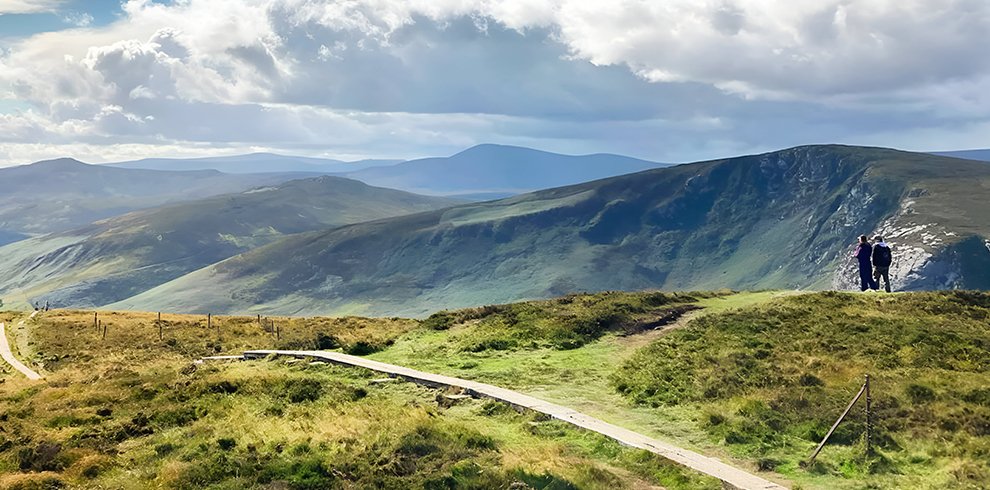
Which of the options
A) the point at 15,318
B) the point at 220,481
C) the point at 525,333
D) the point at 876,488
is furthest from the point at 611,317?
the point at 15,318

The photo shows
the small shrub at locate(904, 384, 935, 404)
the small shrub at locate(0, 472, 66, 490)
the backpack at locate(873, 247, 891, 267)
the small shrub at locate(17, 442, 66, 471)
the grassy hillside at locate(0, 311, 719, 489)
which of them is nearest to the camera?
the small shrub at locate(0, 472, 66, 490)

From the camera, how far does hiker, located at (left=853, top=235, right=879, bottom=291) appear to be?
46.5m

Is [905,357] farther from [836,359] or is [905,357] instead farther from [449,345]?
[449,345]

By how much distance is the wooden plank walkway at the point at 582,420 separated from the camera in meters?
20.5

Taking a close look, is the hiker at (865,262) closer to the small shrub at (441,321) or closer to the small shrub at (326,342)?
the small shrub at (441,321)

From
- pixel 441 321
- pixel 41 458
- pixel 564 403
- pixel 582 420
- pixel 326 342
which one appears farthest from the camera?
pixel 441 321

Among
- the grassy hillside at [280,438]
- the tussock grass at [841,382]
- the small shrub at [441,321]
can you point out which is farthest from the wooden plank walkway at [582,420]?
the small shrub at [441,321]

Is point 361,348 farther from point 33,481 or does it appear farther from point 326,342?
point 33,481

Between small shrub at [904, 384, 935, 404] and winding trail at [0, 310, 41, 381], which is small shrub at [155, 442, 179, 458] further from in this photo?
small shrub at [904, 384, 935, 404]

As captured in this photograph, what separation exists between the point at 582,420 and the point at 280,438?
10617mm

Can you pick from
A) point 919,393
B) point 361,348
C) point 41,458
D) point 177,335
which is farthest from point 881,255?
point 177,335

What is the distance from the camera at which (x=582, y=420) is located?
26.0 metres

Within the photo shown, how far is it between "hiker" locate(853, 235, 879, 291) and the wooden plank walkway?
93.3 feet

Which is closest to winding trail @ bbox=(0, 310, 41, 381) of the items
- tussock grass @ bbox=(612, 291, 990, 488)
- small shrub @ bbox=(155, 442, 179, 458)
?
small shrub @ bbox=(155, 442, 179, 458)
